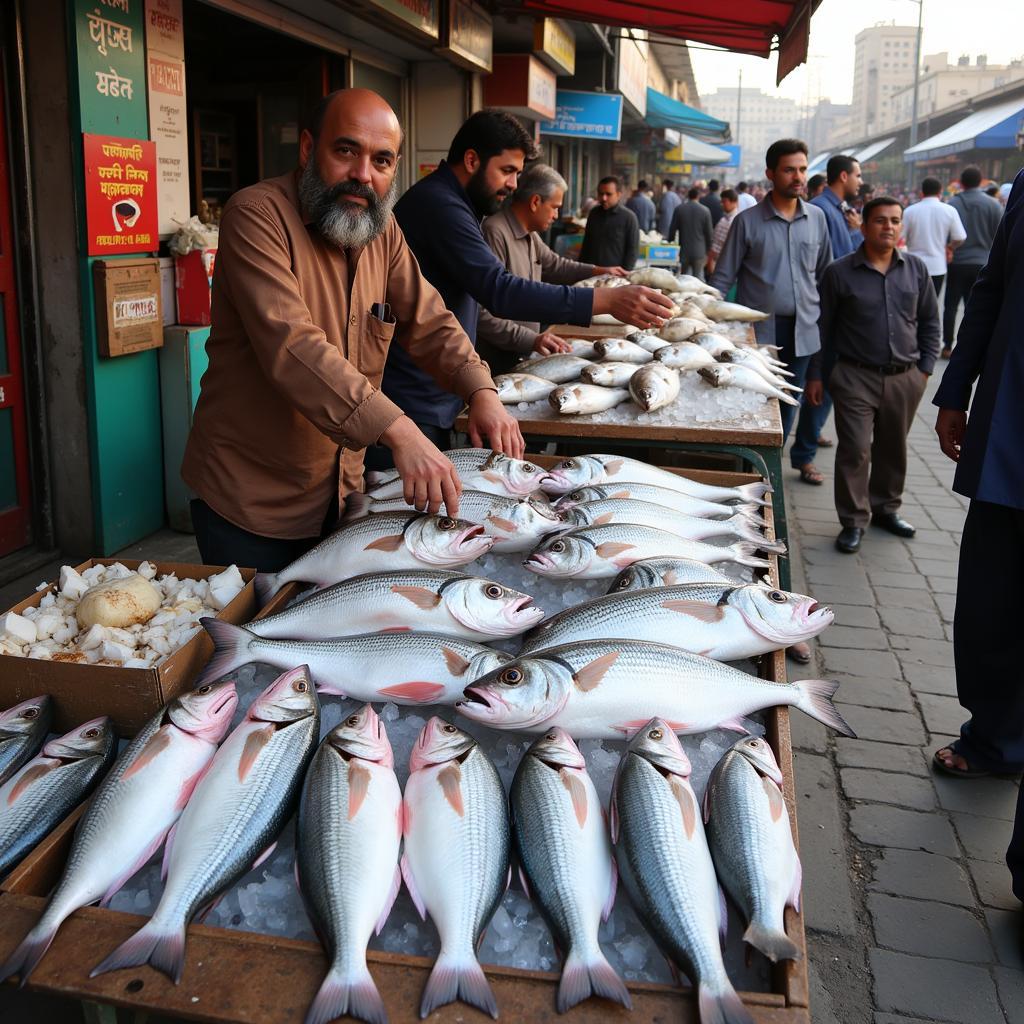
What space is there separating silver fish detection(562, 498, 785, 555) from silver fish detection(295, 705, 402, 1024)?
3.77 ft

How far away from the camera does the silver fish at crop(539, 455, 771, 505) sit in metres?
3.18

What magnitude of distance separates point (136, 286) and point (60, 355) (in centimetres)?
56

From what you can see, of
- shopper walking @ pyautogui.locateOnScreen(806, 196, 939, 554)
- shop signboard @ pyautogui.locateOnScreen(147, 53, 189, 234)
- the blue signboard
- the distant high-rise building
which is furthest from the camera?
the distant high-rise building

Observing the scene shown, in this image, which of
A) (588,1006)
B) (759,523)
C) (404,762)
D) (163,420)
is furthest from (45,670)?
(163,420)

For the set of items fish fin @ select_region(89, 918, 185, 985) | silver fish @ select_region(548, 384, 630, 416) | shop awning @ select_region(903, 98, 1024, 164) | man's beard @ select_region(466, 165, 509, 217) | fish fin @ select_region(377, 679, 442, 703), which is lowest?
fish fin @ select_region(89, 918, 185, 985)

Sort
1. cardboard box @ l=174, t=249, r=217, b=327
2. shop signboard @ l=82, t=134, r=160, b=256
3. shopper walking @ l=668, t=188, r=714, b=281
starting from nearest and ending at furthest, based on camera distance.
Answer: shop signboard @ l=82, t=134, r=160, b=256
cardboard box @ l=174, t=249, r=217, b=327
shopper walking @ l=668, t=188, r=714, b=281

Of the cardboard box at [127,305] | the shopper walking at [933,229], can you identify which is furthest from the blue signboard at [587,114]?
the cardboard box at [127,305]

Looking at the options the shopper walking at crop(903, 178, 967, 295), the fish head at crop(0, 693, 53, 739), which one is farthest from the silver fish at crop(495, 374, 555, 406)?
the shopper walking at crop(903, 178, 967, 295)

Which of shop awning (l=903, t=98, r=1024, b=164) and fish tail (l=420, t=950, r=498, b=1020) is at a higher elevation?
shop awning (l=903, t=98, r=1024, b=164)

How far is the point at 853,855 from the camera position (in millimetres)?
3371

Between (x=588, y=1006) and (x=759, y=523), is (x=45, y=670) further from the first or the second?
(x=759, y=523)

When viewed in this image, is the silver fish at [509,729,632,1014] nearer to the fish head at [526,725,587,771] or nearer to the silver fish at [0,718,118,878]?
the fish head at [526,725,587,771]

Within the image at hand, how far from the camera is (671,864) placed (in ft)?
5.09

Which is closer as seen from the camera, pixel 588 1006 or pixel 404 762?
pixel 588 1006
